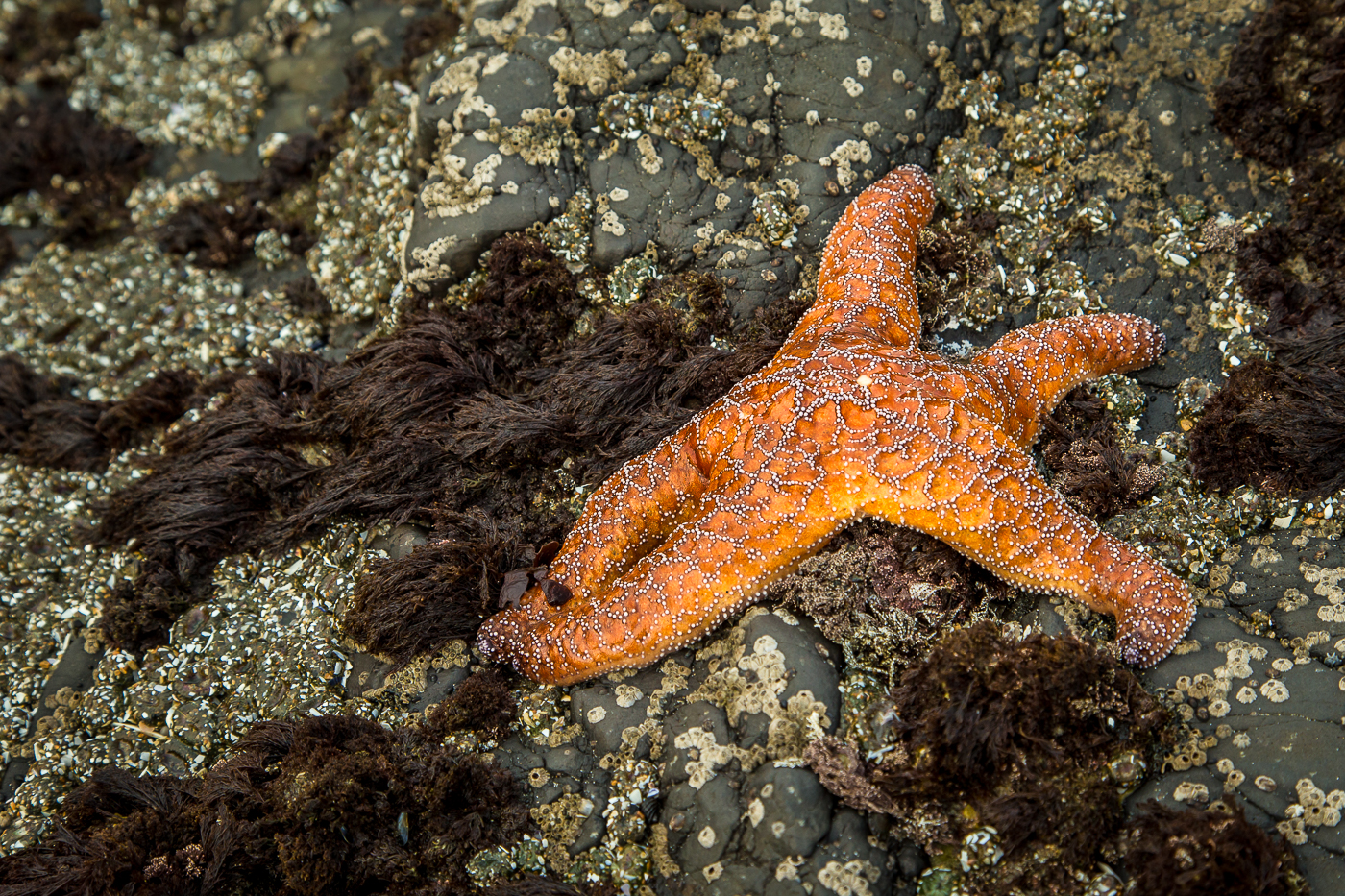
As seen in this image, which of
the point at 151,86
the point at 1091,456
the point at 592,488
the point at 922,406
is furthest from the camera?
the point at 151,86

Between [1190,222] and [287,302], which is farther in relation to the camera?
[287,302]

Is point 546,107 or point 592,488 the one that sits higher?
point 546,107

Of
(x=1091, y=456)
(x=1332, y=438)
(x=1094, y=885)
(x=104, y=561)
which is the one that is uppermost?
(x=1332, y=438)

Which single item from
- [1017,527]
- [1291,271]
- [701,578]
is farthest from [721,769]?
[1291,271]

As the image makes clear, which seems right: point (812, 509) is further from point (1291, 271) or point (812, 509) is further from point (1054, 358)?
point (1291, 271)

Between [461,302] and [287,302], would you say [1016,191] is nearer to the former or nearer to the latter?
[461,302]

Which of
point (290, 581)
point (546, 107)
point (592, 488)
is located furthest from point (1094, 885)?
point (546, 107)

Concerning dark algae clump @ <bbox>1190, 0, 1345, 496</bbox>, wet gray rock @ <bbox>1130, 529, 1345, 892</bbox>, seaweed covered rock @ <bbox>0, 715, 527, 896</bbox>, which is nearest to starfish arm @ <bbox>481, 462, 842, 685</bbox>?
seaweed covered rock @ <bbox>0, 715, 527, 896</bbox>
